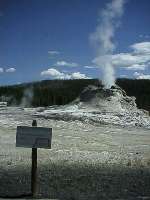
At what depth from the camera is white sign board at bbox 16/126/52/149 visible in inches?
282

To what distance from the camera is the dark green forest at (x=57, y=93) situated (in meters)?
76.5

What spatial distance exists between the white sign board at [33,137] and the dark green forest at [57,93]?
5157 centimetres

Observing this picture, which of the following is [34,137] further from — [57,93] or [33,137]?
[57,93]

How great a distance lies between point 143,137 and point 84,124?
19.8 feet

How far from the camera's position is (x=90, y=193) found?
8.30 metres

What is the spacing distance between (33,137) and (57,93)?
82.7 m

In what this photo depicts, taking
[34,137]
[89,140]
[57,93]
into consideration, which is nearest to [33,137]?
[34,137]

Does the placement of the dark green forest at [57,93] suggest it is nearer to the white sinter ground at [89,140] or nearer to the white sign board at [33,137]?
the white sinter ground at [89,140]

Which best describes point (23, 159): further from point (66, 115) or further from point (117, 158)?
point (66, 115)

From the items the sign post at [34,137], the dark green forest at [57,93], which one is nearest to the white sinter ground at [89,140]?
the sign post at [34,137]

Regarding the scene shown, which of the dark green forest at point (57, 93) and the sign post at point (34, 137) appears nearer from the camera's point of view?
the sign post at point (34, 137)

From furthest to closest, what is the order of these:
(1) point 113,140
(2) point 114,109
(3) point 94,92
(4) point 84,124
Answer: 1. (3) point 94,92
2. (2) point 114,109
3. (4) point 84,124
4. (1) point 113,140

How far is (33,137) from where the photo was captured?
7199mm

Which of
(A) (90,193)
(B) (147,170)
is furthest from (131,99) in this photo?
(A) (90,193)
